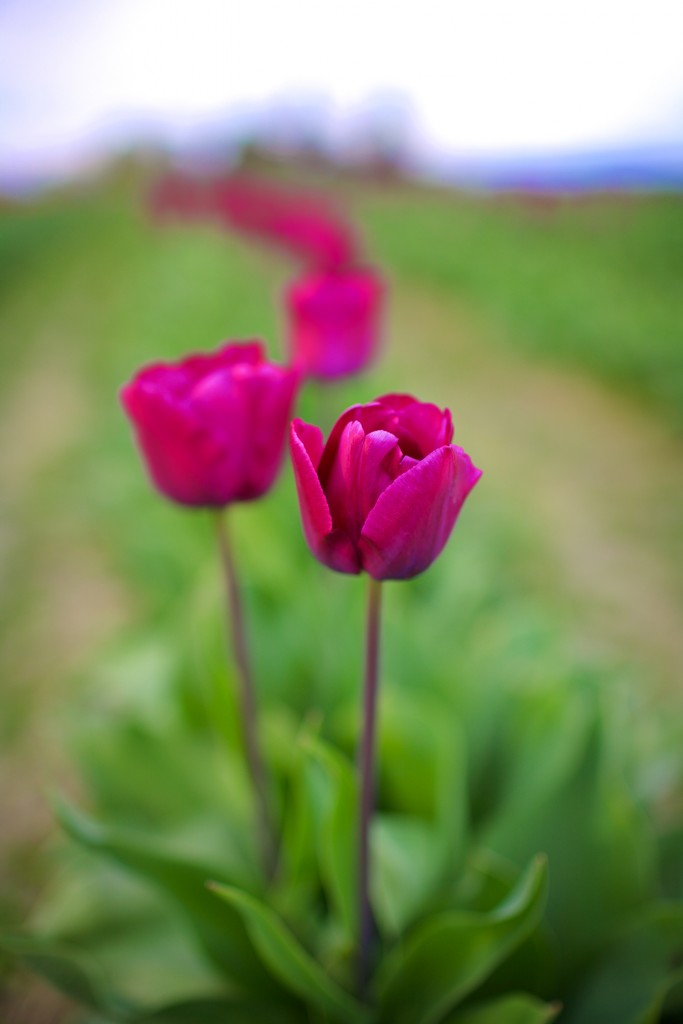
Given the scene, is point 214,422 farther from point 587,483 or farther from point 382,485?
point 587,483

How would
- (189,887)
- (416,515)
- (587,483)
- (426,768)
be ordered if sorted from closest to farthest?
(416,515) → (189,887) → (426,768) → (587,483)

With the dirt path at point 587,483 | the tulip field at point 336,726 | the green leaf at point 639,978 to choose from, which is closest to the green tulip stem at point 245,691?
the tulip field at point 336,726

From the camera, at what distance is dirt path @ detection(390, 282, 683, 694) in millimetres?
1516

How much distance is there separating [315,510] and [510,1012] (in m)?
0.37

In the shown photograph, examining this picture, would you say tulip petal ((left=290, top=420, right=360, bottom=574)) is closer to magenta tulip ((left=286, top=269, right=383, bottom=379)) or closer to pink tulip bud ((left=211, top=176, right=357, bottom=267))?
magenta tulip ((left=286, top=269, right=383, bottom=379))

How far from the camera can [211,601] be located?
2.39 ft

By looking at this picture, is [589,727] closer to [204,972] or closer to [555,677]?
[555,677]

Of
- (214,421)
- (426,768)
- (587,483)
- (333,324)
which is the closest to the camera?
(214,421)

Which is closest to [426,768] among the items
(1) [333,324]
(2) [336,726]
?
(2) [336,726]

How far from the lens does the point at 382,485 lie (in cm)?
28

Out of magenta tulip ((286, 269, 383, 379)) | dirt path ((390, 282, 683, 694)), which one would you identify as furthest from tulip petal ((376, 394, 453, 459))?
dirt path ((390, 282, 683, 694))

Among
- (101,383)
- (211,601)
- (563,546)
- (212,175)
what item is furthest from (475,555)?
(212,175)

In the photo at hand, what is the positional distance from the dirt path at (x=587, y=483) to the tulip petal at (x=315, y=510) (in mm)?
1161

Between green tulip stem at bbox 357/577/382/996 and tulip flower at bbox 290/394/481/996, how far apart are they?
29 millimetres
